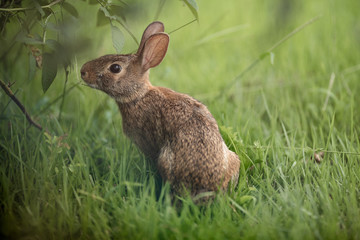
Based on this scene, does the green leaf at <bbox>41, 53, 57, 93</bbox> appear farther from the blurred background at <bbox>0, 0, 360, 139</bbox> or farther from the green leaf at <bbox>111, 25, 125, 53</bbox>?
the green leaf at <bbox>111, 25, 125, 53</bbox>

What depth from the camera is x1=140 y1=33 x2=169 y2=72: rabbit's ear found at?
10.5 feet

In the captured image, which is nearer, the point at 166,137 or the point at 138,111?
the point at 166,137

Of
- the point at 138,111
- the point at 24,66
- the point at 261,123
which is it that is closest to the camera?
the point at 138,111

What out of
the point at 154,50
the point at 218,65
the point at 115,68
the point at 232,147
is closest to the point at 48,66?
the point at 115,68

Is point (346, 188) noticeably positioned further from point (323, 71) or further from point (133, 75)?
point (323, 71)

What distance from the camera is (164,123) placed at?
3.25 meters

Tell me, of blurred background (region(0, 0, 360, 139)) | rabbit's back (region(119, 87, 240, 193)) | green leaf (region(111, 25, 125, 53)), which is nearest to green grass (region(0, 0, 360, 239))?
blurred background (region(0, 0, 360, 139))

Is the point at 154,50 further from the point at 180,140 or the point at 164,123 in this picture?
the point at 180,140

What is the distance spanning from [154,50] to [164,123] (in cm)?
68

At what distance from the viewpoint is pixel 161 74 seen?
17.9 feet

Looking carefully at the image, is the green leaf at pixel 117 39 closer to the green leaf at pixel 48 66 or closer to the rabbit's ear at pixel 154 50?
the rabbit's ear at pixel 154 50

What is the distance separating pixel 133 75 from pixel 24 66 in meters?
2.54

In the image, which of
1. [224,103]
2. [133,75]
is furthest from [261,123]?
[133,75]

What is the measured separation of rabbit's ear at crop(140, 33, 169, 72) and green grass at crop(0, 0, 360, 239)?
0.49 meters
